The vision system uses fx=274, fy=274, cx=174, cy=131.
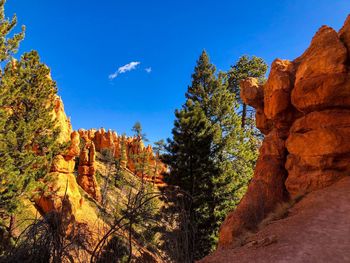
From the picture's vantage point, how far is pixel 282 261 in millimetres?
5887

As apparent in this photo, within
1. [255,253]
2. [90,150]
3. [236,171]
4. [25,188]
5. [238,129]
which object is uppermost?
[90,150]

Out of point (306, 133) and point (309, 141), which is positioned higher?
point (306, 133)

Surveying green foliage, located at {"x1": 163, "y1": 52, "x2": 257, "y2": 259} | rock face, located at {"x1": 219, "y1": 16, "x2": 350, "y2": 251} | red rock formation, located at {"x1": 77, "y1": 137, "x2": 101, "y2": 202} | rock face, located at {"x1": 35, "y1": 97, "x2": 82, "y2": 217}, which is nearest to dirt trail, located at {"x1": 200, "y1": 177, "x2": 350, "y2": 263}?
rock face, located at {"x1": 219, "y1": 16, "x2": 350, "y2": 251}

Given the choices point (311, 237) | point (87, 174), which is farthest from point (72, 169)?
point (311, 237)

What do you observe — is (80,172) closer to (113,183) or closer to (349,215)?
(113,183)

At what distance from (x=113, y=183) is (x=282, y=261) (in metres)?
55.7

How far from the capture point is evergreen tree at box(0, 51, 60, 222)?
56.4 ft

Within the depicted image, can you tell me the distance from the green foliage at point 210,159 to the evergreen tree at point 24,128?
9606 mm

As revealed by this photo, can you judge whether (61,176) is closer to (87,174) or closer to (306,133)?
(87,174)

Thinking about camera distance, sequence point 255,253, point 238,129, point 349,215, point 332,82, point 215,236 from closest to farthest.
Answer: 1. point 255,253
2. point 349,215
3. point 332,82
4. point 215,236
5. point 238,129

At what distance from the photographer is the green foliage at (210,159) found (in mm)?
18688

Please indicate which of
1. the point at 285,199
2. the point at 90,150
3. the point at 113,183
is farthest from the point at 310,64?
the point at 113,183

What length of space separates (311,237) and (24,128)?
19.0 meters

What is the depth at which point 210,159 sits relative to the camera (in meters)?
20.9
